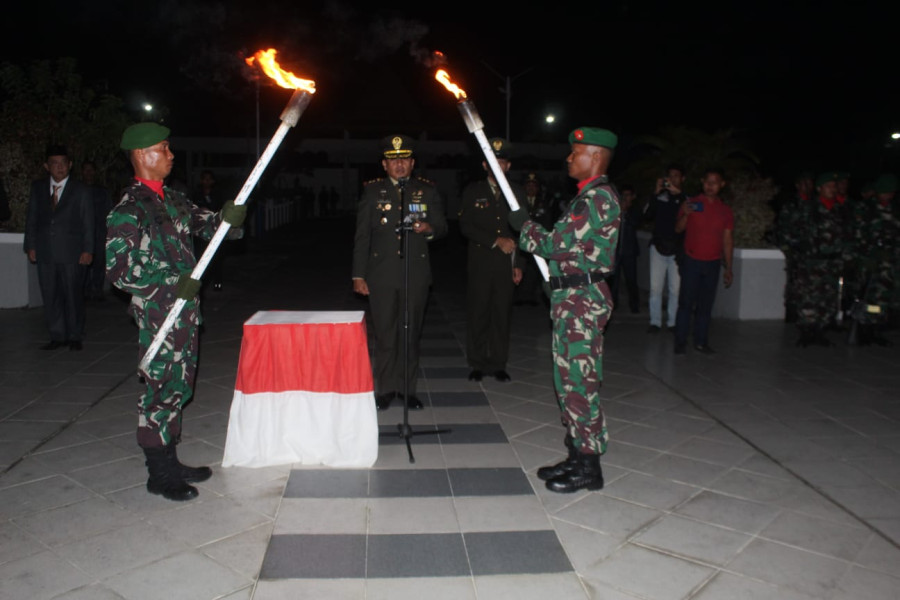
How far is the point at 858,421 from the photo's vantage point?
20.6 feet

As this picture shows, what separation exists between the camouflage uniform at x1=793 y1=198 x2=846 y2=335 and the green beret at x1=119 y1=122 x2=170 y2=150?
298 inches

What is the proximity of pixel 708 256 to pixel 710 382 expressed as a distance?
1698mm

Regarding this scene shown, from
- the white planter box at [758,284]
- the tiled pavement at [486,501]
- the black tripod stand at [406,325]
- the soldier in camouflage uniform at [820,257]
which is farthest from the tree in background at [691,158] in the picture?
the black tripod stand at [406,325]

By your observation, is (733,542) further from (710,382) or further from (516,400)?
(710,382)

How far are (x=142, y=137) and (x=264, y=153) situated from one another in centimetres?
88

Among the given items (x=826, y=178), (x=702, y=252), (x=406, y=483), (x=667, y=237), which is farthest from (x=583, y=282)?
(x=826, y=178)

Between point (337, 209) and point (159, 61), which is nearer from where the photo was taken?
point (159, 61)

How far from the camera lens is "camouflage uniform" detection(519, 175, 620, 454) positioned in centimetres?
452

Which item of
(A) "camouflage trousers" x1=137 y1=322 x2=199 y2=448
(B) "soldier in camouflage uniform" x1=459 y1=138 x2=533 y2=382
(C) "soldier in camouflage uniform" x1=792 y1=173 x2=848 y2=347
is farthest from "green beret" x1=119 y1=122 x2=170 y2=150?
(C) "soldier in camouflage uniform" x1=792 y1=173 x2=848 y2=347

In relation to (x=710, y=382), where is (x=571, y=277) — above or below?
above

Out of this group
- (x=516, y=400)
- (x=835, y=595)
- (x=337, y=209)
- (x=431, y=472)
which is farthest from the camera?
A: (x=337, y=209)

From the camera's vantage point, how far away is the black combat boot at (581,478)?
471 cm

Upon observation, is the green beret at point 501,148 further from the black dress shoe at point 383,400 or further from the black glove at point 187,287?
the black glove at point 187,287

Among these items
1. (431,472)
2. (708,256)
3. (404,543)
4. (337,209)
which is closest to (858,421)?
(708,256)
